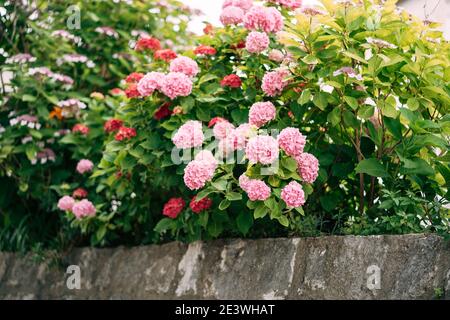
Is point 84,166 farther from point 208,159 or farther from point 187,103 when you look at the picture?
point 208,159

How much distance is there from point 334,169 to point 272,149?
71 centimetres

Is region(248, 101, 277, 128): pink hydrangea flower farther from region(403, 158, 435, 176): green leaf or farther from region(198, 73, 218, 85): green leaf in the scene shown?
region(403, 158, 435, 176): green leaf

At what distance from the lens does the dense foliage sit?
3.61 m

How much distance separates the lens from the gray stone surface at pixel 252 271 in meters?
3.25

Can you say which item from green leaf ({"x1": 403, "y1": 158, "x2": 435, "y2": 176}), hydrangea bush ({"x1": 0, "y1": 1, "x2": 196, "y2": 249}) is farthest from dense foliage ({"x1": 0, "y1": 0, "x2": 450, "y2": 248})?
hydrangea bush ({"x1": 0, "y1": 1, "x2": 196, "y2": 249})

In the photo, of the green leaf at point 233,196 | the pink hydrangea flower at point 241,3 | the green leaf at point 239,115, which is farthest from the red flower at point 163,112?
the green leaf at point 233,196

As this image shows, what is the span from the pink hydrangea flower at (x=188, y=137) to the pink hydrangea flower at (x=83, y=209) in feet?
4.07

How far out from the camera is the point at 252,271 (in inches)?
157

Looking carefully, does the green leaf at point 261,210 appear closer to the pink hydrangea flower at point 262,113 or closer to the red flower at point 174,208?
the pink hydrangea flower at point 262,113

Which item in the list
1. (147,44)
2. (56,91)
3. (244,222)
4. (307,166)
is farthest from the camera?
(56,91)

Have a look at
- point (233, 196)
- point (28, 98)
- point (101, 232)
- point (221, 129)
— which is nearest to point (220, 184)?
point (233, 196)

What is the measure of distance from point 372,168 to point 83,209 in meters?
2.09

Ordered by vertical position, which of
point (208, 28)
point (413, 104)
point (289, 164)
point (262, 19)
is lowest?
point (289, 164)

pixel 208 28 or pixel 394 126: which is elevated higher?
pixel 208 28
